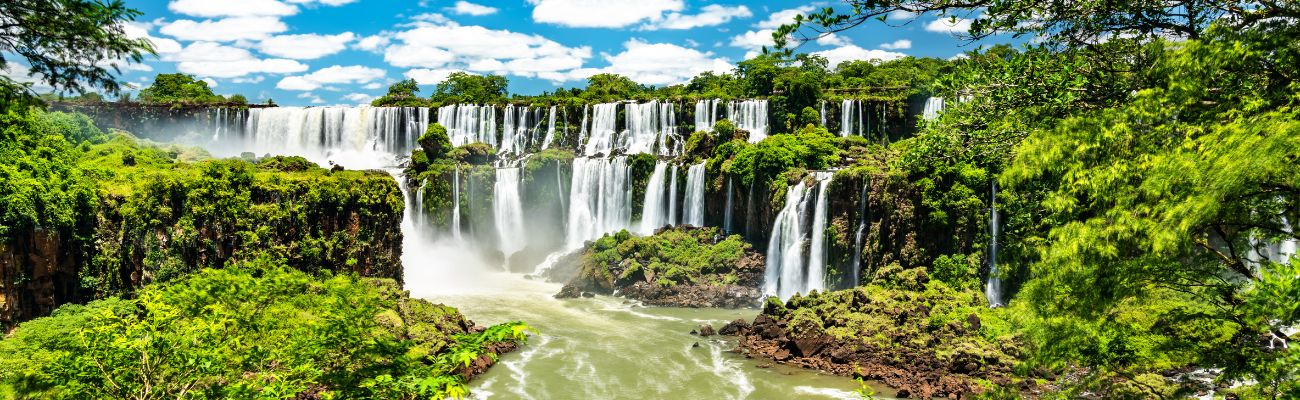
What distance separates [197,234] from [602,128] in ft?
→ 94.8

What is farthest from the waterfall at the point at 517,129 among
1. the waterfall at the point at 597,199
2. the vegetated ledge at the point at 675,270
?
the vegetated ledge at the point at 675,270

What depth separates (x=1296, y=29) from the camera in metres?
5.61

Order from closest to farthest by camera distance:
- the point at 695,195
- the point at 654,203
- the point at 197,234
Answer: the point at 197,234
the point at 695,195
the point at 654,203

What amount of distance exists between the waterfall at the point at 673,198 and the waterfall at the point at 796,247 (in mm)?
7961

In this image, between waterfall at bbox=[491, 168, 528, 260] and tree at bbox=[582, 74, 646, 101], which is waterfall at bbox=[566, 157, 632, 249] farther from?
tree at bbox=[582, 74, 646, 101]

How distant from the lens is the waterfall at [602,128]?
1935 inches

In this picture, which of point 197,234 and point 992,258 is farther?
point 992,258

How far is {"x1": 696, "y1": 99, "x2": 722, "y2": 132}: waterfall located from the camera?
4784 centimetres

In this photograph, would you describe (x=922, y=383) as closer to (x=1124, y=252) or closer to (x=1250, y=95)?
(x=1124, y=252)

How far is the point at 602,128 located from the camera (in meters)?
49.8

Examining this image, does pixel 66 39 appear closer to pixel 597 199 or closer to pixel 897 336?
pixel 897 336

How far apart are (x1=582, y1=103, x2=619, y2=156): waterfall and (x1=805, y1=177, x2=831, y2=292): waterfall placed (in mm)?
20204

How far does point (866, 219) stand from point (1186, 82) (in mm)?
24523

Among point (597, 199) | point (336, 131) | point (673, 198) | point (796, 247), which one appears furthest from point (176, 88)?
point (796, 247)
